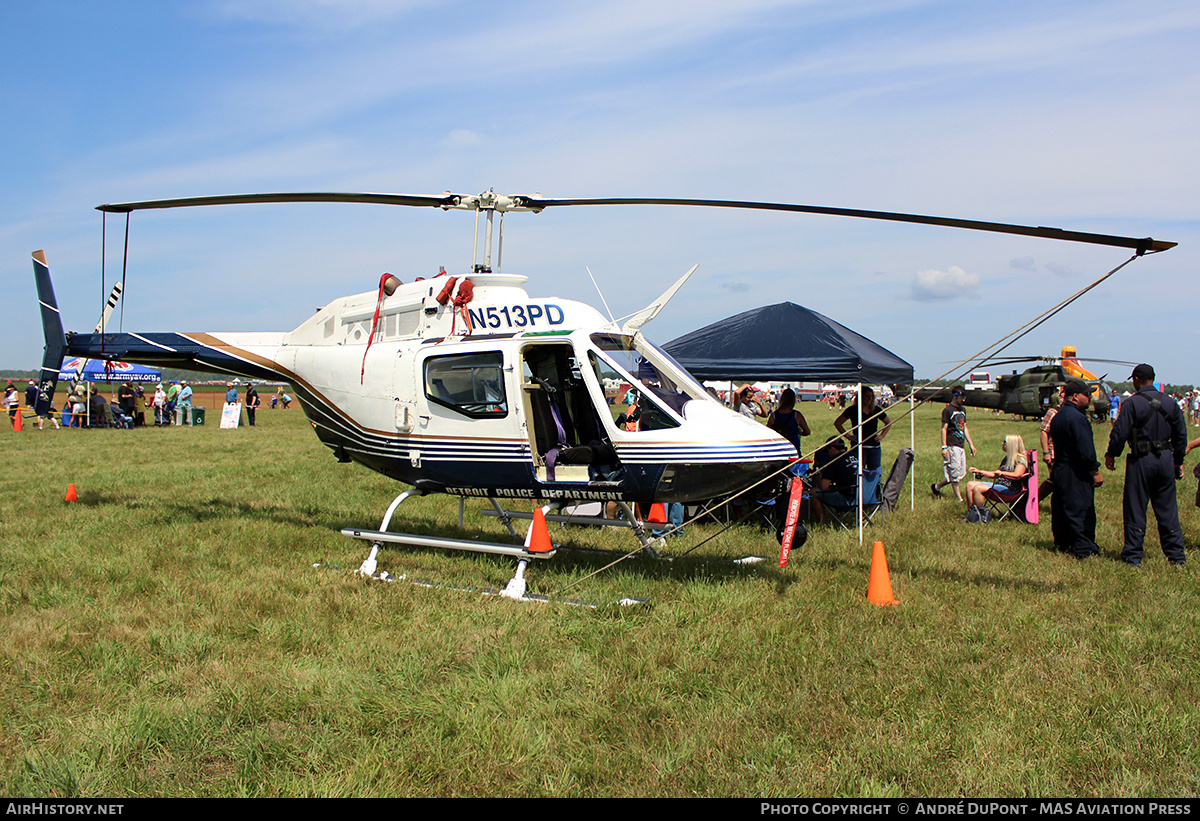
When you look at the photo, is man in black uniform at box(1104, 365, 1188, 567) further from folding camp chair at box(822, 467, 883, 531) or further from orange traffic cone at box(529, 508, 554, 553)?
orange traffic cone at box(529, 508, 554, 553)

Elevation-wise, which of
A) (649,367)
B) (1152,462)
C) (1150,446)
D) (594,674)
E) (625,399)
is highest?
(649,367)

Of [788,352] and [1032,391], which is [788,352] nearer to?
[788,352]

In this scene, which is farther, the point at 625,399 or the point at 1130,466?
the point at 1130,466

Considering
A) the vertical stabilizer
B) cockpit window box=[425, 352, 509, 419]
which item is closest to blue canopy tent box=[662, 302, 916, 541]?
cockpit window box=[425, 352, 509, 419]

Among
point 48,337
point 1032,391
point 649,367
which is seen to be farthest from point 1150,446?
point 1032,391

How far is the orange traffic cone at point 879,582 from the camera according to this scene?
6.33m

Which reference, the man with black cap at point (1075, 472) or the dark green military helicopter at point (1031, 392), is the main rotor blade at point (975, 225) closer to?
the man with black cap at point (1075, 472)

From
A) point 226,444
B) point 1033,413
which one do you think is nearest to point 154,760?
point 226,444

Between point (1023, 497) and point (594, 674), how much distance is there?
24.7ft

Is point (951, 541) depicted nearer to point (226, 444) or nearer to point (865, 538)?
point (865, 538)

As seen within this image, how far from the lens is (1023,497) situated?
33.2 feet

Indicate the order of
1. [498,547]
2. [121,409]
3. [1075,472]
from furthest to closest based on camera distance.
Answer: [121,409] < [1075,472] < [498,547]

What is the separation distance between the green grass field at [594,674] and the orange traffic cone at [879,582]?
6.6 inches

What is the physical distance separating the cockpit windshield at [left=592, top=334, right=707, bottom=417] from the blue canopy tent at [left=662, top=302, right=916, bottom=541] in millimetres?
4193
